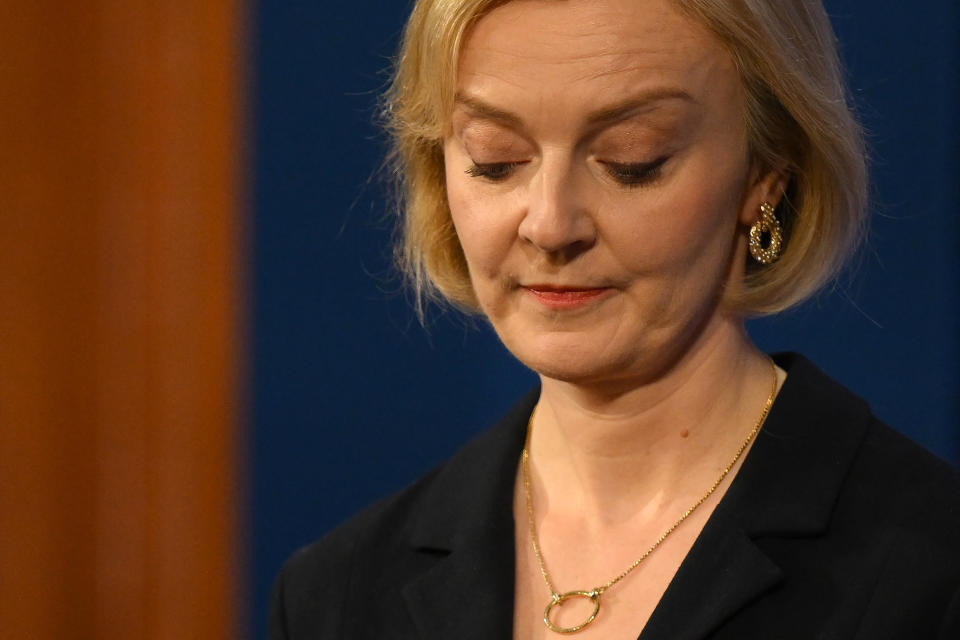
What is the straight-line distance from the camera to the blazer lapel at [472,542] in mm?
1268

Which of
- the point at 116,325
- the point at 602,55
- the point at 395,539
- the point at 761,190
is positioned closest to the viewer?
the point at 602,55

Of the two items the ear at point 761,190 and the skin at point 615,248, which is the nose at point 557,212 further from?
the ear at point 761,190

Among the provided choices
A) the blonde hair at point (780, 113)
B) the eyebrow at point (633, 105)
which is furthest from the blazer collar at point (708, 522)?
the eyebrow at point (633, 105)

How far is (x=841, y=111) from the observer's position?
1226mm

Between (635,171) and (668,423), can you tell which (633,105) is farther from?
(668,423)

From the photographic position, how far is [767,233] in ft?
4.14

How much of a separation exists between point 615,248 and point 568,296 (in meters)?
0.06

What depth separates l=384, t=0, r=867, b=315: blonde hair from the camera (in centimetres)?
116

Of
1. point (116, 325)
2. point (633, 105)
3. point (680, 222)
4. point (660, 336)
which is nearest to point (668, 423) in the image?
point (660, 336)

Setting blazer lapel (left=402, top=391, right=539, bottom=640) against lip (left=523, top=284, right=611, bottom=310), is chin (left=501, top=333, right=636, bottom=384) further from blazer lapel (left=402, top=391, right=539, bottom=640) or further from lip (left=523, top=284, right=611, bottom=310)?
blazer lapel (left=402, top=391, right=539, bottom=640)

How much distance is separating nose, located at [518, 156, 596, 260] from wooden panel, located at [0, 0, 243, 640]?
3.54ft

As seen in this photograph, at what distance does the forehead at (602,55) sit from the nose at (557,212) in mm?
51

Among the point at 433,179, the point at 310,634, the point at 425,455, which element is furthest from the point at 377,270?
the point at 310,634

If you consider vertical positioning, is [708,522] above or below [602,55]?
below
